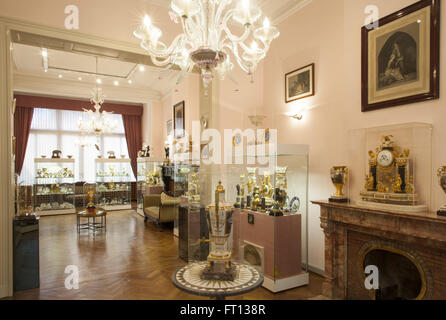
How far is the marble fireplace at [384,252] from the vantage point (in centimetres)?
258

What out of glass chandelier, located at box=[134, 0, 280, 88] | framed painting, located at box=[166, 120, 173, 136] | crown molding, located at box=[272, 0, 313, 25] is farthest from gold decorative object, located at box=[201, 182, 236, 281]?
framed painting, located at box=[166, 120, 173, 136]

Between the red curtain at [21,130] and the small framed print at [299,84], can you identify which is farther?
the red curtain at [21,130]

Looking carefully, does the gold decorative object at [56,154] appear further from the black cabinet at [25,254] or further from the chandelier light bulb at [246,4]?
the chandelier light bulb at [246,4]

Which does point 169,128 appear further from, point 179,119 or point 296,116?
point 296,116

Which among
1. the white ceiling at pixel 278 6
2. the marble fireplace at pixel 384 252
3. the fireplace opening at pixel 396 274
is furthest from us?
the white ceiling at pixel 278 6

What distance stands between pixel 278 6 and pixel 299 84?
4.42 ft

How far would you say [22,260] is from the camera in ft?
12.1

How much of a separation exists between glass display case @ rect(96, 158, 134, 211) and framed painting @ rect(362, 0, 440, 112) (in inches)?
365

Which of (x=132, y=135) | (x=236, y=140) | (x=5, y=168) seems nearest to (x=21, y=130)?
(x=132, y=135)

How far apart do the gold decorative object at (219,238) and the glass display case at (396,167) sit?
1772 millimetres

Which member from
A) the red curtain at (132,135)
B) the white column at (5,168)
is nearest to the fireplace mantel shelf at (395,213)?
the white column at (5,168)

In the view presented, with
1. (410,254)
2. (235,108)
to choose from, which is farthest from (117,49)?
(410,254)
